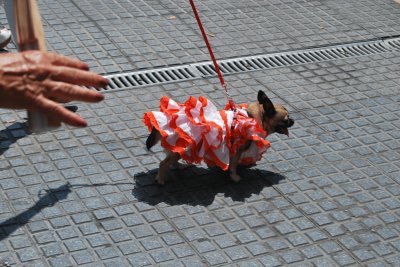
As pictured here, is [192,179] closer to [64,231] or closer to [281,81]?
[64,231]

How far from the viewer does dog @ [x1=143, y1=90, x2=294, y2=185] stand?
6.36m

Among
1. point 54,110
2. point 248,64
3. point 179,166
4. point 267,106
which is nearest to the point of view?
point 54,110

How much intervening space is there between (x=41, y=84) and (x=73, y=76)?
133mm

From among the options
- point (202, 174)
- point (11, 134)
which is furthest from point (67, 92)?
point (11, 134)

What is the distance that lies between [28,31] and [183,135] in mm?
2991

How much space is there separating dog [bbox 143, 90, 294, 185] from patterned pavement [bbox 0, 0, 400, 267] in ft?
0.93

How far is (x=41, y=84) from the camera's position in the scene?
331cm

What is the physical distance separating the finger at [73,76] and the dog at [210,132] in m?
2.92

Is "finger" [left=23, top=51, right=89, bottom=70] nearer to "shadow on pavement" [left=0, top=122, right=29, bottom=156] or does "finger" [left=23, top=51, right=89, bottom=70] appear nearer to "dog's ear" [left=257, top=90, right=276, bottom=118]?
"dog's ear" [left=257, top=90, right=276, bottom=118]

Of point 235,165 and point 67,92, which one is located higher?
point 67,92

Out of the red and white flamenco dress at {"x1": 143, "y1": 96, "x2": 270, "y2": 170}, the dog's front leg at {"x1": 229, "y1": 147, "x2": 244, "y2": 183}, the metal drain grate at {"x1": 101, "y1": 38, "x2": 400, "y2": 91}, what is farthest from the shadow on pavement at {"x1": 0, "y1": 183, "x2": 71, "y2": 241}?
the metal drain grate at {"x1": 101, "y1": 38, "x2": 400, "y2": 91}

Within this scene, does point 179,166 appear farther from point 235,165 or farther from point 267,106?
point 267,106

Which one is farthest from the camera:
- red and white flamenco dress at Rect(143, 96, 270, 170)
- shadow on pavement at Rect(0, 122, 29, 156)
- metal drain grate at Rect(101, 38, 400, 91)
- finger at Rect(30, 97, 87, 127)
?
metal drain grate at Rect(101, 38, 400, 91)

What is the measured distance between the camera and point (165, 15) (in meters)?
9.59
